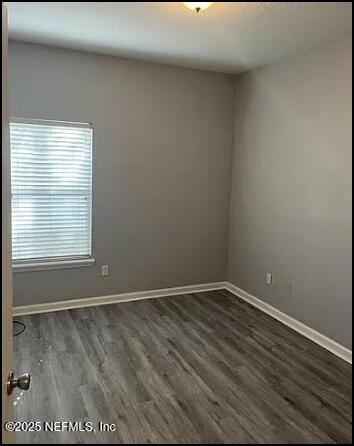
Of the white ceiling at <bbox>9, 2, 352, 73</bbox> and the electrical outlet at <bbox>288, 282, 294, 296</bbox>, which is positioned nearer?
the white ceiling at <bbox>9, 2, 352, 73</bbox>

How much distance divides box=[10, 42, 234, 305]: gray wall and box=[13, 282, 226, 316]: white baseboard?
0.06 m

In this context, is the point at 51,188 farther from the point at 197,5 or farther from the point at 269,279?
the point at 197,5

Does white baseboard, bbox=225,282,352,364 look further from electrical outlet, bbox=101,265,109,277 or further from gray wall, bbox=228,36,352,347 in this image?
electrical outlet, bbox=101,265,109,277

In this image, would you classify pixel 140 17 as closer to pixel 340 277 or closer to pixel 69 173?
pixel 340 277

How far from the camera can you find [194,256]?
388cm

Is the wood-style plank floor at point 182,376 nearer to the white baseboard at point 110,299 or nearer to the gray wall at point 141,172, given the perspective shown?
the white baseboard at point 110,299

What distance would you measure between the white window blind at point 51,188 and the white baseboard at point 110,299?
0.53m

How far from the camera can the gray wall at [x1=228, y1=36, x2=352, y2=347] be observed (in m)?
0.61

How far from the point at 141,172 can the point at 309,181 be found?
296cm

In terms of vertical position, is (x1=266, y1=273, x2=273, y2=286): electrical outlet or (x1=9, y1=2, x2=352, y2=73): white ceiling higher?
(x1=9, y1=2, x2=352, y2=73): white ceiling

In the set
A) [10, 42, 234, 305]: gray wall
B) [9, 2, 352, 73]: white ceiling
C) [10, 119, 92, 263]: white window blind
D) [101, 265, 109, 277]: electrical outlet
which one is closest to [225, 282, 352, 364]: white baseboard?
[9, 2, 352, 73]: white ceiling

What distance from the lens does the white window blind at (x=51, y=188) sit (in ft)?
6.47

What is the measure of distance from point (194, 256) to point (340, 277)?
3.22 metres

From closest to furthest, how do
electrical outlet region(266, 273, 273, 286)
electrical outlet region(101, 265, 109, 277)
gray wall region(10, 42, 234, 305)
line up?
electrical outlet region(266, 273, 273, 286) < gray wall region(10, 42, 234, 305) < electrical outlet region(101, 265, 109, 277)
